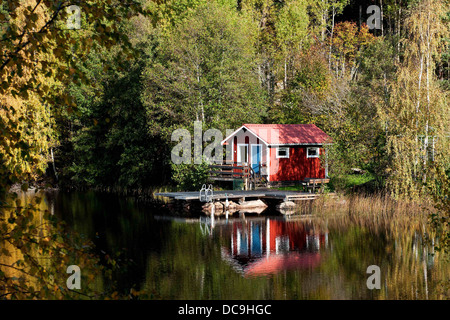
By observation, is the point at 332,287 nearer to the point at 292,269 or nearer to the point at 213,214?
the point at 292,269

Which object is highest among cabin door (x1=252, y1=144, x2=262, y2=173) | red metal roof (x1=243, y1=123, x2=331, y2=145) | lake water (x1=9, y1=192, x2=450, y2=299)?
red metal roof (x1=243, y1=123, x2=331, y2=145)

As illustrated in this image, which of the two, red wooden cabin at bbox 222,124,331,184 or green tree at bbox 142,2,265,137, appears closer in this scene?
red wooden cabin at bbox 222,124,331,184

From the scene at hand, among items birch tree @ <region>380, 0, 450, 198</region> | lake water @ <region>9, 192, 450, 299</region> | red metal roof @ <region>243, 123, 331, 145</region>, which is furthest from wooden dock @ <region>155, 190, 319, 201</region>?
birch tree @ <region>380, 0, 450, 198</region>

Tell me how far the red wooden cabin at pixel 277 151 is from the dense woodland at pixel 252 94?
5.89 ft

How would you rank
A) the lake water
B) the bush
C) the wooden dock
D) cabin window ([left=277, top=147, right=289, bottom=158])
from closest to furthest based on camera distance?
the lake water, the wooden dock, the bush, cabin window ([left=277, top=147, right=289, bottom=158])

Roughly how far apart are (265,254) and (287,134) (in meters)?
17.1

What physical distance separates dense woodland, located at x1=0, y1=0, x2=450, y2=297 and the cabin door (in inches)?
108

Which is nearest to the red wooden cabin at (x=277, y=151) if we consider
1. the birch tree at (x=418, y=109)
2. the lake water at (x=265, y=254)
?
the lake water at (x=265, y=254)

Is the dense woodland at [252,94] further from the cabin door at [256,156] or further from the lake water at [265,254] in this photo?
the cabin door at [256,156]

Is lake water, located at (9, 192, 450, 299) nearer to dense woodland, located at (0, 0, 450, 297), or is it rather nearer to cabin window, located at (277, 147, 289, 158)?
dense woodland, located at (0, 0, 450, 297)

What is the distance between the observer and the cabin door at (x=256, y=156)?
124 feet

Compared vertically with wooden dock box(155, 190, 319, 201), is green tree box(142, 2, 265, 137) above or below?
above

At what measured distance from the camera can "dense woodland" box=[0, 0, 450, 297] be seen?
27.3 meters
